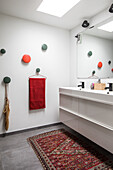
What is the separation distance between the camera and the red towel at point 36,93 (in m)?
2.54

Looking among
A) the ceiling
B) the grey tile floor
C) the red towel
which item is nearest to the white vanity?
the grey tile floor

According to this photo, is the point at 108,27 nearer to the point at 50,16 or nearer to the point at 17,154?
the point at 50,16

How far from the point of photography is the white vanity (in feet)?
4.92

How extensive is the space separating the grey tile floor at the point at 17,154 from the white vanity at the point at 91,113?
0.42 m

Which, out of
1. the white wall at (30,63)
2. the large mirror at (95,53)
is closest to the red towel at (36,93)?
the white wall at (30,63)

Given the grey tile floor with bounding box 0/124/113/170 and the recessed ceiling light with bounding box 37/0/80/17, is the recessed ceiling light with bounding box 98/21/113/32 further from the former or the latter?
the grey tile floor with bounding box 0/124/113/170

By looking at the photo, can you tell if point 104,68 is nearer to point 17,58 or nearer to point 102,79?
point 102,79

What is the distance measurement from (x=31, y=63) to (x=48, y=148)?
65.7 inches

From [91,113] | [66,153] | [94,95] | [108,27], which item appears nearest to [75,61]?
[108,27]

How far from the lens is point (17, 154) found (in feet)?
5.83

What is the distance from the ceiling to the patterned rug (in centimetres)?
234

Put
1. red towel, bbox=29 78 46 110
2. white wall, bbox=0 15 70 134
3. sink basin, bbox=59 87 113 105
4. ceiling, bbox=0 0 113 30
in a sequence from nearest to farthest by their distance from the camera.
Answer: sink basin, bbox=59 87 113 105, ceiling, bbox=0 0 113 30, white wall, bbox=0 15 70 134, red towel, bbox=29 78 46 110

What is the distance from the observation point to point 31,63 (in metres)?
2.54

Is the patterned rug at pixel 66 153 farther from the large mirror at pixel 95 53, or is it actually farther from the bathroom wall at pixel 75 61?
the large mirror at pixel 95 53
